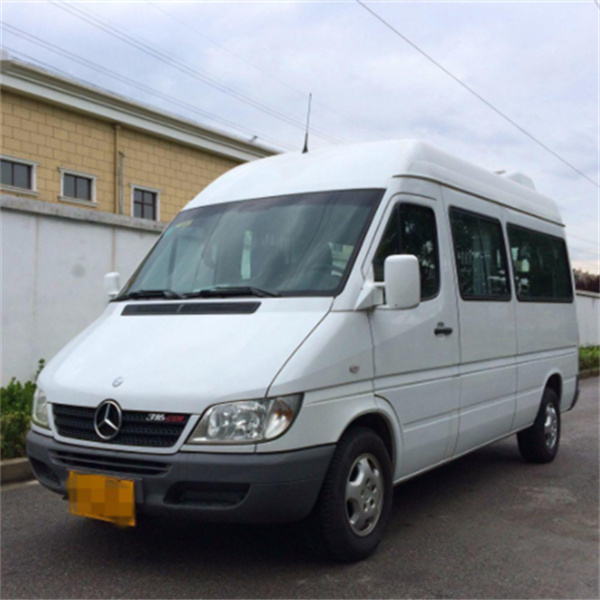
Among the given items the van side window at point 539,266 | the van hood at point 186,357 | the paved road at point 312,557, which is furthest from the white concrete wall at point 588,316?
the van hood at point 186,357

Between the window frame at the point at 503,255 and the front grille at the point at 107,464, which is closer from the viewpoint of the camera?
the front grille at the point at 107,464

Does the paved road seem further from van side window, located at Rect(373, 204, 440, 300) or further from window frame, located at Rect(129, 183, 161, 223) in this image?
window frame, located at Rect(129, 183, 161, 223)

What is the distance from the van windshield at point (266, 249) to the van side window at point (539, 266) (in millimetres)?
A: 2485

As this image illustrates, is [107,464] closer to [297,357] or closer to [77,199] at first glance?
[297,357]

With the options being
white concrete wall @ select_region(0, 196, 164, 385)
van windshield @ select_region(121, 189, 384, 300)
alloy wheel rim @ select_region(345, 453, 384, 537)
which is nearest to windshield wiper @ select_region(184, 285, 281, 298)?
van windshield @ select_region(121, 189, 384, 300)

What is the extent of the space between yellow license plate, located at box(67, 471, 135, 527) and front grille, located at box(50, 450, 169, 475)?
6 cm

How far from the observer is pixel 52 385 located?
432cm

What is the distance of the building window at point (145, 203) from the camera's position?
2162 centimetres

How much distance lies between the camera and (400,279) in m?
4.34

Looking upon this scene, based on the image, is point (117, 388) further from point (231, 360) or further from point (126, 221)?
point (126, 221)

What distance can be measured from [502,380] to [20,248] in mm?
5503

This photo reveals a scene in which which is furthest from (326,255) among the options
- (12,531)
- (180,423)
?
(12,531)

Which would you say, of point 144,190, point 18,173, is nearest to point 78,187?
point 18,173

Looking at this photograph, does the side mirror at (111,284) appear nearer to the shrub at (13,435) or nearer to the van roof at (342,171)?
the van roof at (342,171)
